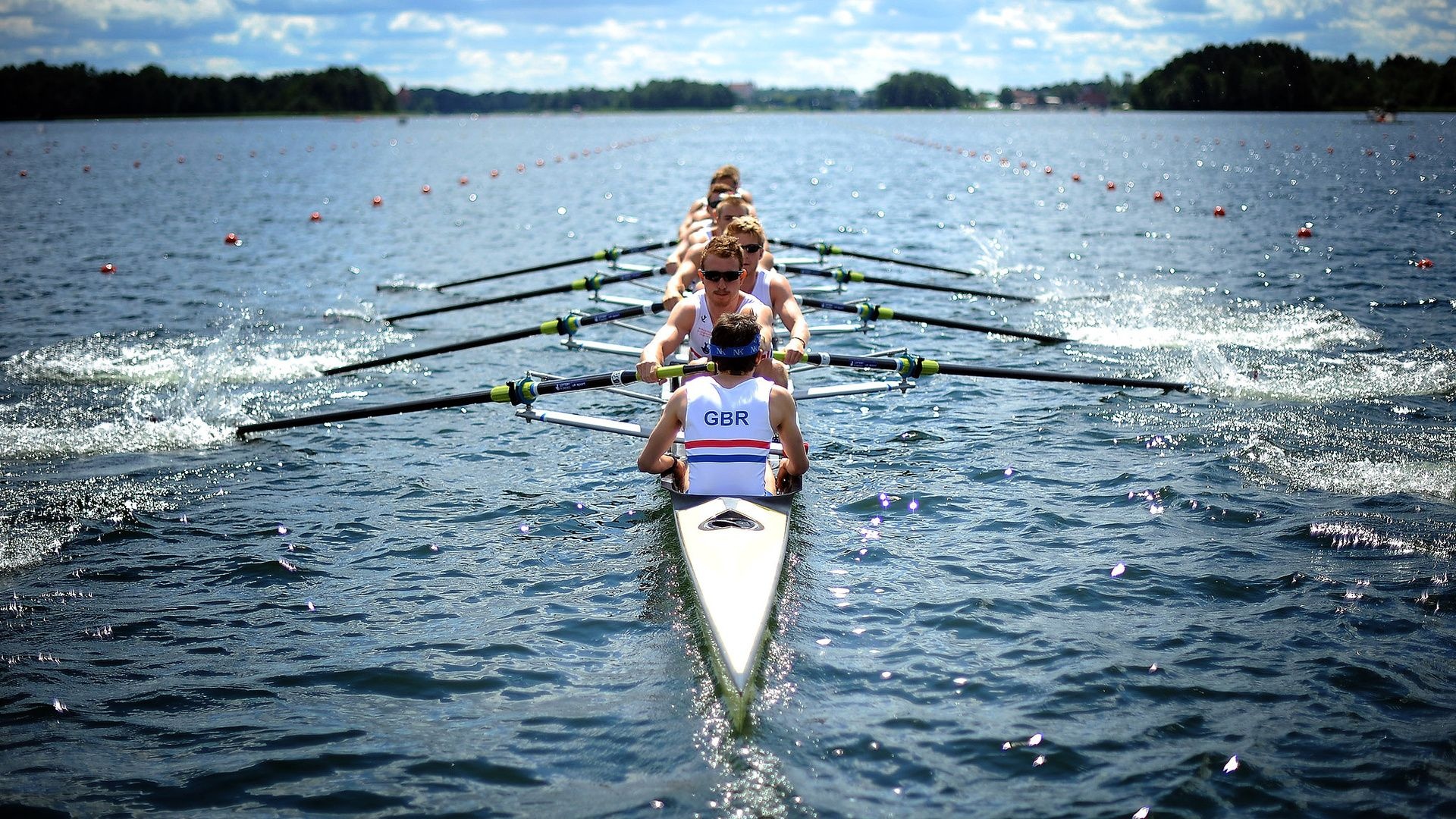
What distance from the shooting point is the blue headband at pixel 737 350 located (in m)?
6.72

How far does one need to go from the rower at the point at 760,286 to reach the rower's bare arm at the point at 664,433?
165 cm

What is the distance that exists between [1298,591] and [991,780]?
3141 mm

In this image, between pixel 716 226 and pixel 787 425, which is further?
pixel 716 226

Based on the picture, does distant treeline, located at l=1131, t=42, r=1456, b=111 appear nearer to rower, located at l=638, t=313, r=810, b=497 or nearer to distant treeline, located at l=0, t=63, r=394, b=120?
rower, located at l=638, t=313, r=810, b=497

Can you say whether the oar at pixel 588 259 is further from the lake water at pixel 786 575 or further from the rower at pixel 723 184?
the rower at pixel 723 184

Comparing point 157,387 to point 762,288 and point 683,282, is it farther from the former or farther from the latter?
point 762,288

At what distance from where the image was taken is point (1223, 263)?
20594 mm

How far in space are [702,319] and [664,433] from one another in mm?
2405

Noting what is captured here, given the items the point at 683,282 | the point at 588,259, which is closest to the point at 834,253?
the point at 588,259

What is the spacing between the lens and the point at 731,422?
698 centimetres

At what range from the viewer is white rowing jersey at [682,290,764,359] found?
9.21m

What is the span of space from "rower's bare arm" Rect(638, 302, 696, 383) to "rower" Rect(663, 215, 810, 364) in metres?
0.55

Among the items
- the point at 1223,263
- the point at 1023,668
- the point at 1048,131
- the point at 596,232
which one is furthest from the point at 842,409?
the point at 1048,131

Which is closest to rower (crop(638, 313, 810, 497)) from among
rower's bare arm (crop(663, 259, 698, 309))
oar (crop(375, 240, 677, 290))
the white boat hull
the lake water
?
the white boat hull
